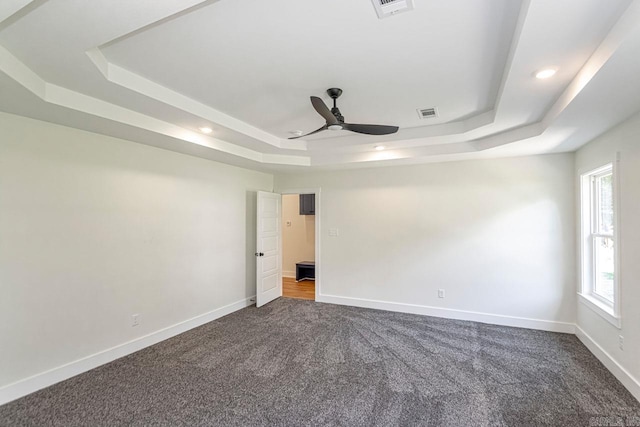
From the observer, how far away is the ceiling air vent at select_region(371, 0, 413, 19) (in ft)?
5.40

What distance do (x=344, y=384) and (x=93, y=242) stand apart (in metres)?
2.83

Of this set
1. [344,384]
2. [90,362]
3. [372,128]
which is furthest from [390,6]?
[90,362]

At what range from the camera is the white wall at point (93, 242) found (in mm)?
2562

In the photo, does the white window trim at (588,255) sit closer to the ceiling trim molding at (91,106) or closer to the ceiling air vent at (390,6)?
the ceiling air vent at (390,6)

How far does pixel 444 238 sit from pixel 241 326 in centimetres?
320

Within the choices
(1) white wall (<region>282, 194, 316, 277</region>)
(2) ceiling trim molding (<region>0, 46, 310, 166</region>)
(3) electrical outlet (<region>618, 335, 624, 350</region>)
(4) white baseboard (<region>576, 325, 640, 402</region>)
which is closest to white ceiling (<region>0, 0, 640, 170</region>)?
(2) ceiling trim molding (<region>0, 46, 310, 166</region>)

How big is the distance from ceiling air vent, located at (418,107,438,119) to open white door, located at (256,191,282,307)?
2857 millimetres

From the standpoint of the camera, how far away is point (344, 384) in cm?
272

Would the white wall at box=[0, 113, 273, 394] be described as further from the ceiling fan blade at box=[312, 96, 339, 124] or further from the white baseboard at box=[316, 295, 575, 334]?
the ceiling fan blade at box=[312, 96, 339, 124]

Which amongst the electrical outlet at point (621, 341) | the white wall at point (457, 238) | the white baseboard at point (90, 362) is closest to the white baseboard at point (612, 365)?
the electrical outlet at point (621, 341)

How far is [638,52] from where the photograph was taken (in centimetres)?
160

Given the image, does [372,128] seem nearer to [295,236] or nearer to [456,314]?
[456,314]

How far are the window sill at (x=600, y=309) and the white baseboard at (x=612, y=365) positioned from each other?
34 centimetres

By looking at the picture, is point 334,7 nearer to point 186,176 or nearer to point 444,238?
point 186,176
